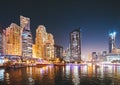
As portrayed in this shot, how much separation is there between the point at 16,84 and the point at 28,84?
7.57ft

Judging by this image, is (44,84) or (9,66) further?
(9,66)

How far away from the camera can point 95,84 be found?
2152 inches

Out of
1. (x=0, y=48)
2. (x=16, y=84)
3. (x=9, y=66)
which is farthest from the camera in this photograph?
(x=0, y=48)

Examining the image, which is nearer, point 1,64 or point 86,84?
point 86,84

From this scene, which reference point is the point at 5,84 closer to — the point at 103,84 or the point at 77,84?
the point at 77,84

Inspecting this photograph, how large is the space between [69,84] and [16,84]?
10.2 m

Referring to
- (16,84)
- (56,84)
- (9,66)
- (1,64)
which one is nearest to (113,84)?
(56,84)

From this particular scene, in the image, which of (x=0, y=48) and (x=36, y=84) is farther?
(x=0, y=48)

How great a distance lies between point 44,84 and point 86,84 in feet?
26.6

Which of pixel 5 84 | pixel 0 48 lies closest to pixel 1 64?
pixel 0 48

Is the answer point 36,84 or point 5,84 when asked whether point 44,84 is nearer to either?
point 36,84

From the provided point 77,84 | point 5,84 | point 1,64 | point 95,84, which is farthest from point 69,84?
point 1,64

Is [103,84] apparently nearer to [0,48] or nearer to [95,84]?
[95,84]

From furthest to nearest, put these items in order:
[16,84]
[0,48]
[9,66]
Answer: [0,48]
[9,66]
[16,84]
